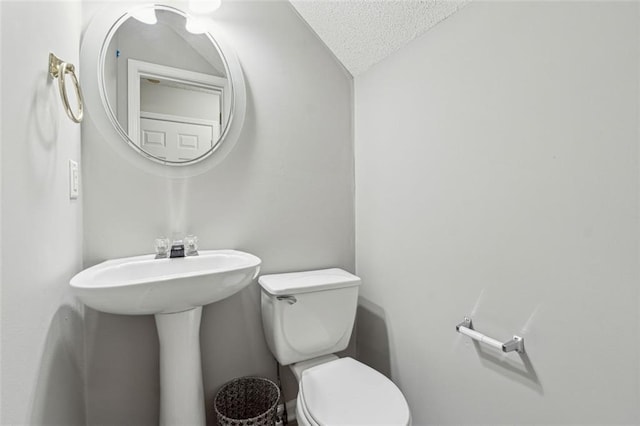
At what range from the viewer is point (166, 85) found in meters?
Answer: 1.32

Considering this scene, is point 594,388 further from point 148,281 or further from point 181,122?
point 181,122

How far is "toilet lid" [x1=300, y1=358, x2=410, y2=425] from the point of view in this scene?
0.95 metres

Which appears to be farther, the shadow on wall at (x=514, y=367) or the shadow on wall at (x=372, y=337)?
the shadow on wall at (x=372, y=337)

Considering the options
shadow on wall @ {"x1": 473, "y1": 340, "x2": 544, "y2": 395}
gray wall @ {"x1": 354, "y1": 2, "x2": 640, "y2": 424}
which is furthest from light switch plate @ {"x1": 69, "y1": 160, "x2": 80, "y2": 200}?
shadow on wall @ {"x1": 473, "y1": 340, "x2": 544, "y2": 395}

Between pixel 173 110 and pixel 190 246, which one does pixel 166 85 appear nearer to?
pixel 173 110

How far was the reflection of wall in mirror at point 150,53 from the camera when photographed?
124cm

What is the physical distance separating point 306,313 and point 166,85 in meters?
1.14

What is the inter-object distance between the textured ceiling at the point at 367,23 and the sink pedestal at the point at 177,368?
1.40 meters

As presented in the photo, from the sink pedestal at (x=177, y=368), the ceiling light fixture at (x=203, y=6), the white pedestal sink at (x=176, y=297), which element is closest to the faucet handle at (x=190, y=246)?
the white pedestal sink at (x=176, y=297)

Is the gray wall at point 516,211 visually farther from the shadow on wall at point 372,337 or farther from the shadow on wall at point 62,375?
the shadow on wall at point 62,375

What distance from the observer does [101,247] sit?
3.91ft

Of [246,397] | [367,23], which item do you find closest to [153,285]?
[246,397]

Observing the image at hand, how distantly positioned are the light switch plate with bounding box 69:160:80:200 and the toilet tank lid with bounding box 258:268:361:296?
76 centimetres

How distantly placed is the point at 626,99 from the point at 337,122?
1.16m
